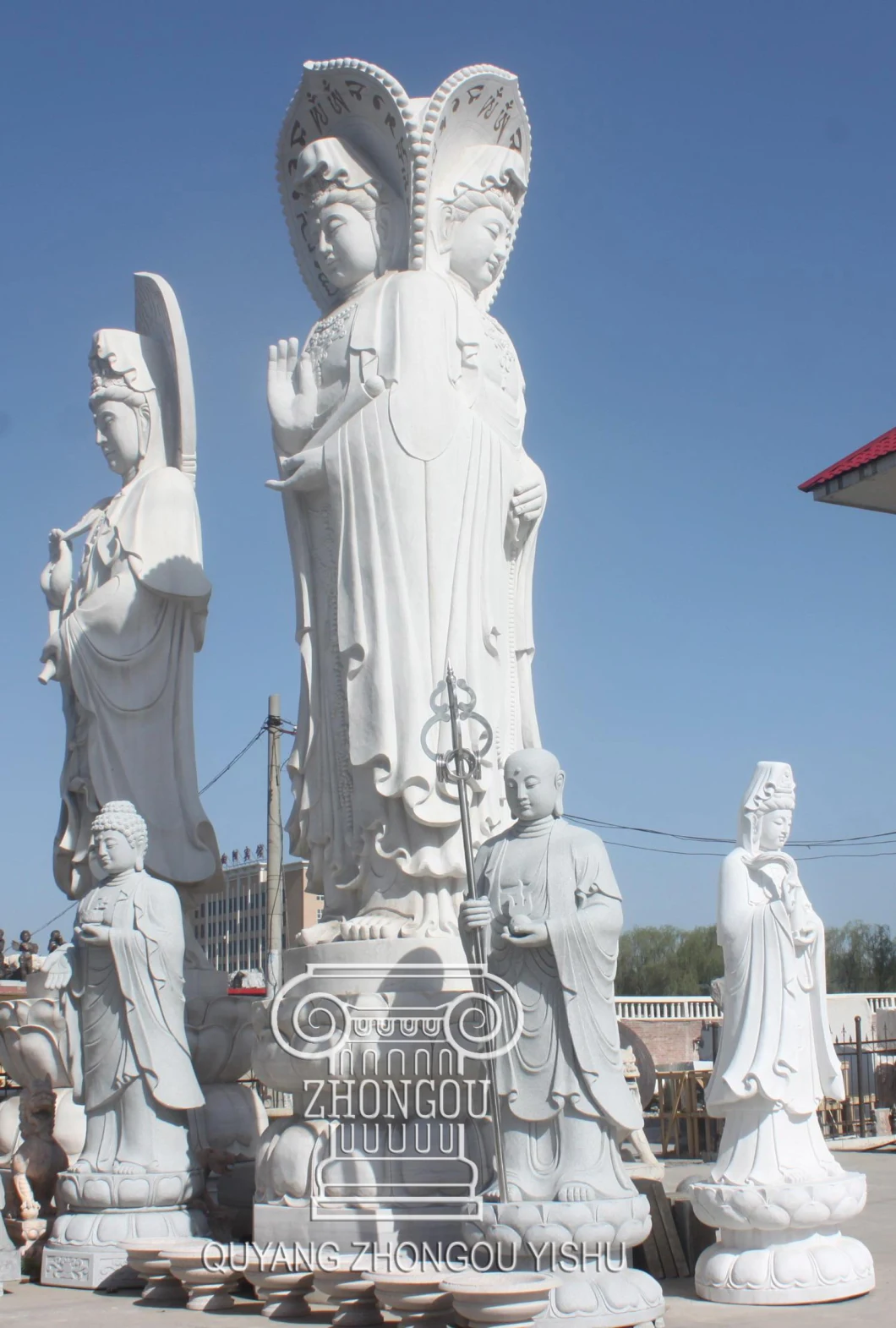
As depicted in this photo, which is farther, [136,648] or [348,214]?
[136,648]

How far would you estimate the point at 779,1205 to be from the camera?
5387mm

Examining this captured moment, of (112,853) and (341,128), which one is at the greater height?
(341,128)

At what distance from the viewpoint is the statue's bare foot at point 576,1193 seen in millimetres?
4871

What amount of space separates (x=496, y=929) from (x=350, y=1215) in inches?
54.3

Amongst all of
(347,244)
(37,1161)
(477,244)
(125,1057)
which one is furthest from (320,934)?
(477,244)

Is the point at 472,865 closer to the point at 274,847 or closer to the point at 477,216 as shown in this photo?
the point at 477,216

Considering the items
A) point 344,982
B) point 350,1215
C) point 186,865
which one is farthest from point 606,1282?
point 186,865

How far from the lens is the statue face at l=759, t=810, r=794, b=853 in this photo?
594 centimetres

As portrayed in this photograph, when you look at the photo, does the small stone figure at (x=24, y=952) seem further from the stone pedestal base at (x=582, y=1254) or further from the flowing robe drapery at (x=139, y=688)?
the stone pedestal base at (x=582, y=1254)

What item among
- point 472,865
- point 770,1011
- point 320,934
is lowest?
point 770,1011

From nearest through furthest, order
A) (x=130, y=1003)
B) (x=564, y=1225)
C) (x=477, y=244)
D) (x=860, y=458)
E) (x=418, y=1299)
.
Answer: (x=418, y=1299) < (x=564, y=1225) < (x=130, y=1003) < (x=477, y=244) < (x=860, y=458)

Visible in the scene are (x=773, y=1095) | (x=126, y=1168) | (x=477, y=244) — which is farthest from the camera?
(x=477, y=244)

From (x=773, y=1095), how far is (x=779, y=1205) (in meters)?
0.42

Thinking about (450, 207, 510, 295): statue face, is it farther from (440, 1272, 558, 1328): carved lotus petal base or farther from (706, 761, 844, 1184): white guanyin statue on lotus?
(440, 1272, 558, 1328): carved lotus petal base
